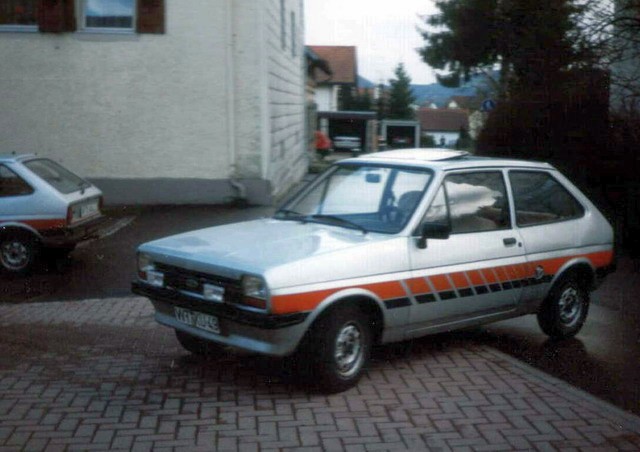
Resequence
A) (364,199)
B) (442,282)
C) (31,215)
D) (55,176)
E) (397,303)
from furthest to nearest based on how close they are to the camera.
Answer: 1. (55,176)
2. (31,215)
3. (364,199)
4. (442,282)
5. (397,303)

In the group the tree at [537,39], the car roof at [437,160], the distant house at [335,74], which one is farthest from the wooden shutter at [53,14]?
the distant house at [335,74]

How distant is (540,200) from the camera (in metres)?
7.82

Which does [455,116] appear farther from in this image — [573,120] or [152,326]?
[152,326]

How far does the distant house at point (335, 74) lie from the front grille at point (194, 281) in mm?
51165

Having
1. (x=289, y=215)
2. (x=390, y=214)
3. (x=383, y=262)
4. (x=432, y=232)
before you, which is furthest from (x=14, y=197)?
(x=432, y=232)

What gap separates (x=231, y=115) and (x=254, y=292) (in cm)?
1141

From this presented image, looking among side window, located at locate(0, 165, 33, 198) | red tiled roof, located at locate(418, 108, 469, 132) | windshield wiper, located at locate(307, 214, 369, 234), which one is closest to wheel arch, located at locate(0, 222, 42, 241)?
side window, located at locate(0, 165, 33, 198)

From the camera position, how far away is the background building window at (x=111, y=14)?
55.4 ft

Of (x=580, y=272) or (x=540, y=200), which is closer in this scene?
(x=540, y=200)

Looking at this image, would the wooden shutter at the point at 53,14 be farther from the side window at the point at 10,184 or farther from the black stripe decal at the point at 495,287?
the black stripe decal at the point at 495,287

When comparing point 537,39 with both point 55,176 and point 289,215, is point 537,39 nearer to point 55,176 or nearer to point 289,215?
point 55,176

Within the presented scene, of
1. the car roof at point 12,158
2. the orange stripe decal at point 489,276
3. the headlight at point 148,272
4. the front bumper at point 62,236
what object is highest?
the car roof at point 12,158

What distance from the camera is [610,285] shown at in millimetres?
10914

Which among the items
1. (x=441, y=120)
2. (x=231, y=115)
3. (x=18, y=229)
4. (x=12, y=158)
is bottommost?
(x=441, y=120)
